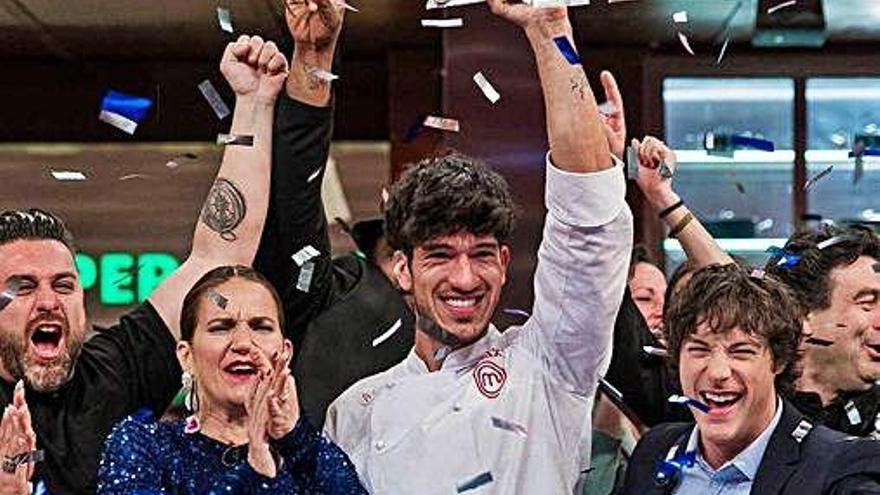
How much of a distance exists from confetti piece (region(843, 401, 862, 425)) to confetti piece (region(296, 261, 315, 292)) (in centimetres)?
83

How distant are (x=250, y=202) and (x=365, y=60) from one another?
3781mm

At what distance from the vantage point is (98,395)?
281 centimetres

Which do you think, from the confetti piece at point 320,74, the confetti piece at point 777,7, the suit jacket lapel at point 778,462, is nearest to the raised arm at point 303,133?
the confetti piece at point 320,74

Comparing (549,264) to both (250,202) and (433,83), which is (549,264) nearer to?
(250,202)

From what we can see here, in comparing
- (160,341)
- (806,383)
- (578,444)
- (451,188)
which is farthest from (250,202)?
(806,383)

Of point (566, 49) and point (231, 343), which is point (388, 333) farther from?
point (566, 49)

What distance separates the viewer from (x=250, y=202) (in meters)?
2.88

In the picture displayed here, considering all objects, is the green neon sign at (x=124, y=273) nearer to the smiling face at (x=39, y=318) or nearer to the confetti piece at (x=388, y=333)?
the confetti piece at (x=388, y=333)

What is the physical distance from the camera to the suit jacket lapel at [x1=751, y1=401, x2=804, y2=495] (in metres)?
2.43

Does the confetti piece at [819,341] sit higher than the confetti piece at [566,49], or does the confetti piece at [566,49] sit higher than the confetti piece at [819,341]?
the confetti piece at [566,49]

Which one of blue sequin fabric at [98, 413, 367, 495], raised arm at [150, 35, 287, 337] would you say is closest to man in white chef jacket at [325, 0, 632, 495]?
blue sequin fabric at [98, 413, 367, 495]

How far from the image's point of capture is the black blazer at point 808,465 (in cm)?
236

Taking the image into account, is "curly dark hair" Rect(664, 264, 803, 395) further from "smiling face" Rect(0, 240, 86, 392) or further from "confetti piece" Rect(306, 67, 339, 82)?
"smiling face" Rect(0, 240, 86, 392)

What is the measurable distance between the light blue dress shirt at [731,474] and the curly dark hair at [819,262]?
386mm
